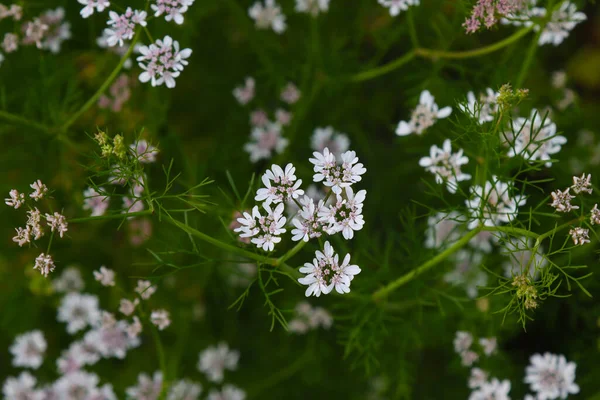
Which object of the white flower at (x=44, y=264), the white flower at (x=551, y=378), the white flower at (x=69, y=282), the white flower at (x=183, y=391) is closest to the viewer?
the white flower at (x=44, y=264)

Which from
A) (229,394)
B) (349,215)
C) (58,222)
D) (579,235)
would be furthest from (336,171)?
(229,394)

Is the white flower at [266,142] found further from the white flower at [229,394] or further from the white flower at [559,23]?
the white flower at [559,23]

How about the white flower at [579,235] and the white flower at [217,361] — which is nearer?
the white flower at [579,235]

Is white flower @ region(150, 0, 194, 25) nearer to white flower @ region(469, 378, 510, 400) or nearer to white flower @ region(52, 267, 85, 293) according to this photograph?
white flower @ region(52, 267, 85, 293)

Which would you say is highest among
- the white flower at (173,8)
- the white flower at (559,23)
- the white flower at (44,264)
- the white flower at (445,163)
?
the white flower at (559,23)

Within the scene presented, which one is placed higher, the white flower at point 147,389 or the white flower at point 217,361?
the white flower at point 217,361

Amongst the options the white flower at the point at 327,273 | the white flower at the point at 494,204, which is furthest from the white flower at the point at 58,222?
the white flower at the point at 494,204

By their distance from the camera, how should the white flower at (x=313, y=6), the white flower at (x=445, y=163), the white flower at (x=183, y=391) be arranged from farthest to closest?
the white flower at (x=183, y=391), the white flower at (x=313, y=6), the white flower at (x=445, y=163)
